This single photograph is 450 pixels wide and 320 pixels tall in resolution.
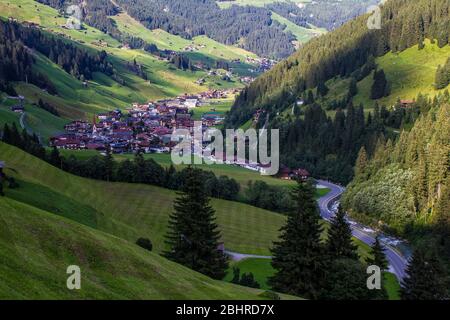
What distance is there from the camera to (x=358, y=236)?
97125 mm

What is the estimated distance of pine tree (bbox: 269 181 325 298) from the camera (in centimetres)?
4572

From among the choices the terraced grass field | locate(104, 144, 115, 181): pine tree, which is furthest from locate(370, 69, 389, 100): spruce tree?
the terraced grass field

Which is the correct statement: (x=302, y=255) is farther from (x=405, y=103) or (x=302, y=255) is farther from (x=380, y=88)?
(x=380, y=88)

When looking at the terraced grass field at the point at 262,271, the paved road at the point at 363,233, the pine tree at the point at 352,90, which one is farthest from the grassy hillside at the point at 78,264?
the pine tree at the point at 352,90

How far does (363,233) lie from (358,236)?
3112 mm

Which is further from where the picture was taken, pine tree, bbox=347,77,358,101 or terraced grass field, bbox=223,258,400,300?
pine tree, bbox=347,77,358,101

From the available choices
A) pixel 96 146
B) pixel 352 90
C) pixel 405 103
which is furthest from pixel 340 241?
pixel 352 90

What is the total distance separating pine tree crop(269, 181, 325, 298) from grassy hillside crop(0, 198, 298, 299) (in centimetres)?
1211

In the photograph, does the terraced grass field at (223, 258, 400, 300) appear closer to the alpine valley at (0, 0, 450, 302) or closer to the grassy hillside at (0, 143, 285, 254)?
the alpine valley at (0, 0, 450, 302)

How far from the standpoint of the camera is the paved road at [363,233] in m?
80.9

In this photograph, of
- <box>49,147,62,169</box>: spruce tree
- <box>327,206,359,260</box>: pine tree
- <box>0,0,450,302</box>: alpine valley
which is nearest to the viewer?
<box>0,0,450,302</box>: alpine valley

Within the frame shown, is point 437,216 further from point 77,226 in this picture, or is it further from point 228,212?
point 77,226

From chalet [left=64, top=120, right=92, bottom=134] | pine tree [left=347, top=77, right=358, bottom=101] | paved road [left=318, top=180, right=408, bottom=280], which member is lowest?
paved road [left=318, top=180, right=408, bottom=280]

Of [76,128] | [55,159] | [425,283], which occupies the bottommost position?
[425,283]
